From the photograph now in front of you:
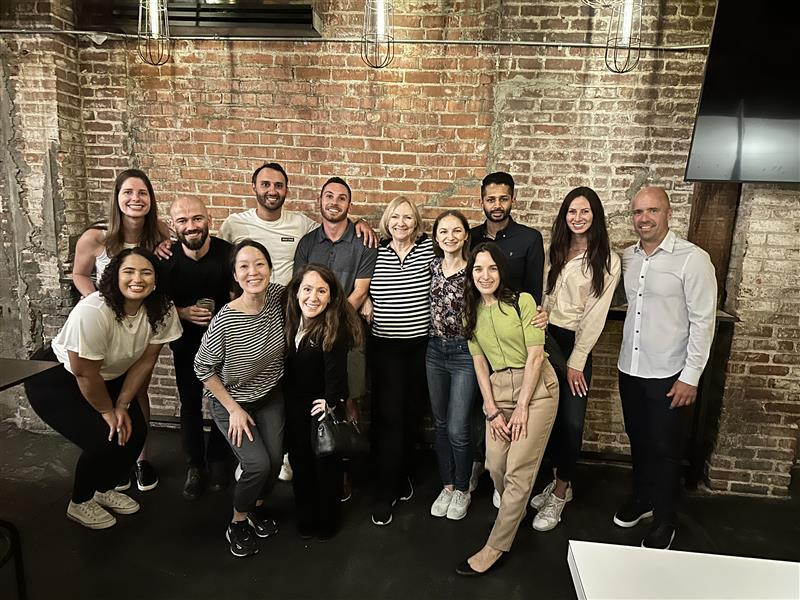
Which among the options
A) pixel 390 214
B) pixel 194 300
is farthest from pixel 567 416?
pixel 194 300

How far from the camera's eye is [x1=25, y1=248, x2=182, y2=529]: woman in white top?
2.57 metres

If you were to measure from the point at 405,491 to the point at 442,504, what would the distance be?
27 cm

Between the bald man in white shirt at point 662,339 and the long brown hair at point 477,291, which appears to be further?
the bald man in white shirt at point 662,339

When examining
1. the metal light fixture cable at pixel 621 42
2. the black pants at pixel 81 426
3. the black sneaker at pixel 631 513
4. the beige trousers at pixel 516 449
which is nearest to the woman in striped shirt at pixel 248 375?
the black pants at pixel 81 426

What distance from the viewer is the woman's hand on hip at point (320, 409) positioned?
2.57 m

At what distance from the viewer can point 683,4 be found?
10.9 feet

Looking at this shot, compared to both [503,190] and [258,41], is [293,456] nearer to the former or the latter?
[503,190]

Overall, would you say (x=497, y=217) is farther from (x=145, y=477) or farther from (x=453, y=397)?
(x=145, y=477)

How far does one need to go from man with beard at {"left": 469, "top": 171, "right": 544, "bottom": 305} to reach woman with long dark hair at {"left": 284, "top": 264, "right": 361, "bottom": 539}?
87cm

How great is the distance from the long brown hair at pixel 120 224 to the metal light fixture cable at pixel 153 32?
2.67ft

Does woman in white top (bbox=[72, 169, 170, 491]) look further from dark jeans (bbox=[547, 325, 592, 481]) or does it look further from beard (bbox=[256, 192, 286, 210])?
dark jeans (bbox=[547, 325, 592, 481])

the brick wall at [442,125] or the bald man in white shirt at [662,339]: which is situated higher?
the brick wall at [442,125]

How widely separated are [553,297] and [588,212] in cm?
48

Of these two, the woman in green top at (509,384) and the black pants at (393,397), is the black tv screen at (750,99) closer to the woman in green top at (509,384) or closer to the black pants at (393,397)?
the woman in green top at (509,384)
